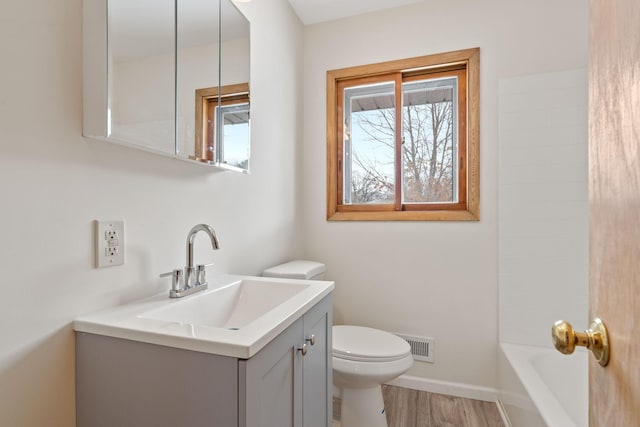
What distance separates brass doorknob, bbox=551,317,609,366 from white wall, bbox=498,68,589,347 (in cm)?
148

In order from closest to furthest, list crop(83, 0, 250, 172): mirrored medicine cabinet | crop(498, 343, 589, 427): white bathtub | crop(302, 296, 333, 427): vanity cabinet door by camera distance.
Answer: crop(83, 0, 250, 172): mirrored medicine cabinet, crop(302, 296, 333, 427): vanity cabinet door, crop(498, 343, 589, 427): white bathtub

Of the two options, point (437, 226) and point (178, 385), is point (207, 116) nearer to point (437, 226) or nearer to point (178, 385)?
point (178, 385)

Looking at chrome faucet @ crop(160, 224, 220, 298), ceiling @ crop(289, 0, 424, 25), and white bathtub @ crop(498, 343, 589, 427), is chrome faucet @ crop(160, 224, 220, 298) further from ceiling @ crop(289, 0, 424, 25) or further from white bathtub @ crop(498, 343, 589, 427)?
ceiling @ crop(289, 0, 424, 25)

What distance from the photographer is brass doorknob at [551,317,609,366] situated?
18.4 inches

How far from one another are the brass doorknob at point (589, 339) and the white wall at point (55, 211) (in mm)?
1035

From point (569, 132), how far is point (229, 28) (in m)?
1.79

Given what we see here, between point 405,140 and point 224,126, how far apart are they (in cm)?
127

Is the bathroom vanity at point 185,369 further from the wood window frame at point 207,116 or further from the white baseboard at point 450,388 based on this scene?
the white baseboard at point 450,388

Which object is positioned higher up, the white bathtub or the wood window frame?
the wood window frame

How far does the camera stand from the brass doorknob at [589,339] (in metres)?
0.47

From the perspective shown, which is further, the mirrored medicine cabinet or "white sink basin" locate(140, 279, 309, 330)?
"white sink basin" locate(140, 279, 309, 330)

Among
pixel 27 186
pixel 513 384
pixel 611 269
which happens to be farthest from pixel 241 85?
pixel 513 384

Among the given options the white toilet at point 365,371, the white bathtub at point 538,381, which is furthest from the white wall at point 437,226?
the white toilet at point 365,371

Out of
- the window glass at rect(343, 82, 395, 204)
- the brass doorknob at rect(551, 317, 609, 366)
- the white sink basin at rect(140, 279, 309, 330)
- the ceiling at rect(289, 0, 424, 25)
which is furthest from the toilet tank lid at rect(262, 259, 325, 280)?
the ceiling at rect(289, 0, 424, 25)
